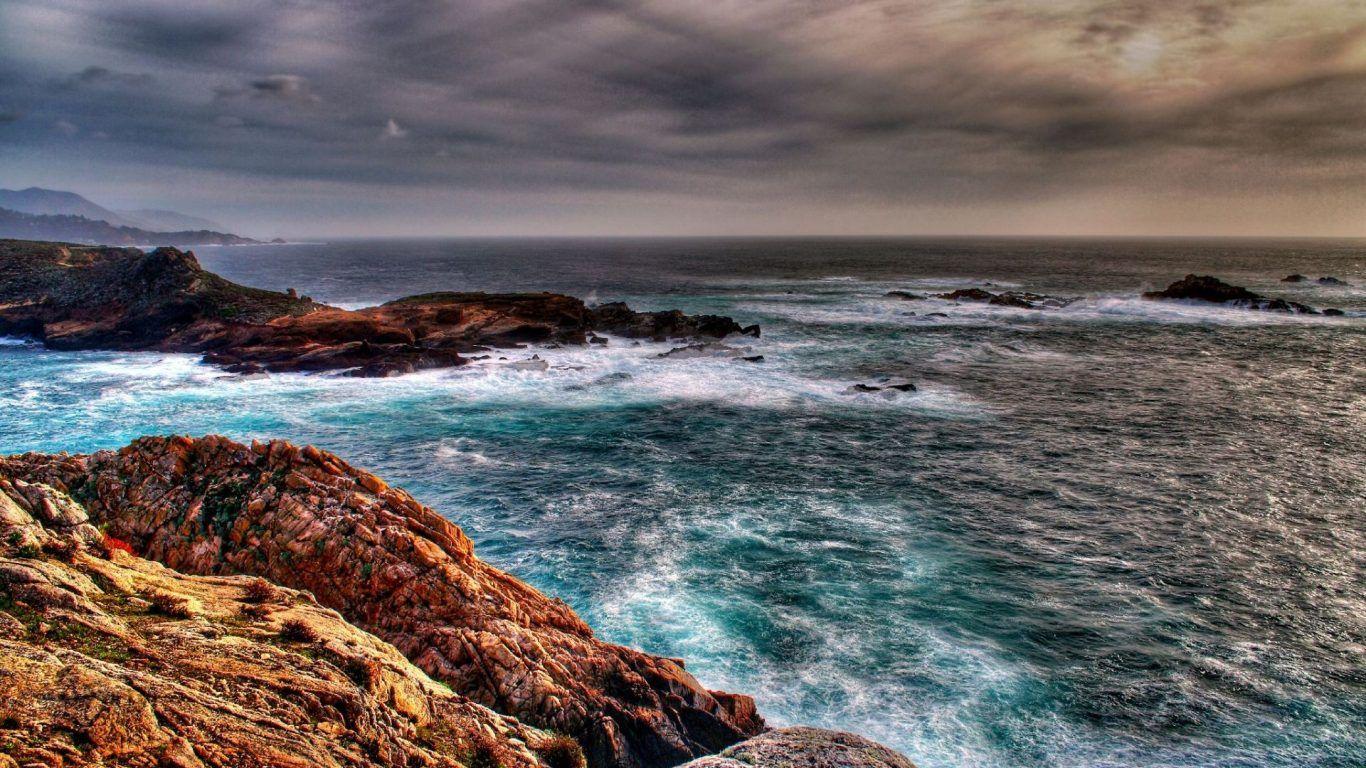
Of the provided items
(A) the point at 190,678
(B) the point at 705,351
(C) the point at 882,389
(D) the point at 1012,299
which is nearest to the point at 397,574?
(A) the point at 190,678

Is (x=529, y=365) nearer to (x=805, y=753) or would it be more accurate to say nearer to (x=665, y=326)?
(x=665, y=326)

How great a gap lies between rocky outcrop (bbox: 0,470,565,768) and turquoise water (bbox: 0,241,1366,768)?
988 centimetres

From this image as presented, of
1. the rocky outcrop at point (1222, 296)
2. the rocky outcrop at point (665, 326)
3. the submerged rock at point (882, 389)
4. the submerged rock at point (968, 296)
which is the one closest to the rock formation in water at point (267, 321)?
the rocky outcrop at point (665, 326)

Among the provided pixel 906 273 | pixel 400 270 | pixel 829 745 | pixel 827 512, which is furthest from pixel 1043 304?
pixel 400 270

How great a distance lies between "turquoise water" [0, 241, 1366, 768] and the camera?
17641 mm

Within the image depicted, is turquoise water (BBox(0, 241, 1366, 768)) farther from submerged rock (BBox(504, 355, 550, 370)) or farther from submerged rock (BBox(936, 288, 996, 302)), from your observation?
submerged rock (BBox(936, 288, 996, 302))

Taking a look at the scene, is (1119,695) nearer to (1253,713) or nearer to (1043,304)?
(1253,713)

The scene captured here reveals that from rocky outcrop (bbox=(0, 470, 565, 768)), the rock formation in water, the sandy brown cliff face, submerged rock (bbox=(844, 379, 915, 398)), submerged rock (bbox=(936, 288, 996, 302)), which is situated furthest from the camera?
submerged rock (bbox=(936, 288, 996, 302))

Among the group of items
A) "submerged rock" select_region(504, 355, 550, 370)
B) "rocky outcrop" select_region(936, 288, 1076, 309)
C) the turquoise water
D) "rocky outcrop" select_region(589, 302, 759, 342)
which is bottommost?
the turquoise water

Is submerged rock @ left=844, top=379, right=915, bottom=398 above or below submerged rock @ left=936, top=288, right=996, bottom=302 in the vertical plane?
below

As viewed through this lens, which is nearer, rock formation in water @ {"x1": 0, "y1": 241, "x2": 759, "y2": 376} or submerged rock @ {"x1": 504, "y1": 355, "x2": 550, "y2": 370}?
submerged rock @ {"x1": 504, "y1": 355, "x2": 550, "y2": 370}

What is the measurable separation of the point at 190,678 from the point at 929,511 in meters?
27.3

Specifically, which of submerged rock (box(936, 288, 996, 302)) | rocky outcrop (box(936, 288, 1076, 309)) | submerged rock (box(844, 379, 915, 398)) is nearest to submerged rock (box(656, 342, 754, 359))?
submerged rock (box(844, 379, 915, 398))

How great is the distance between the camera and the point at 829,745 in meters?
10.6
